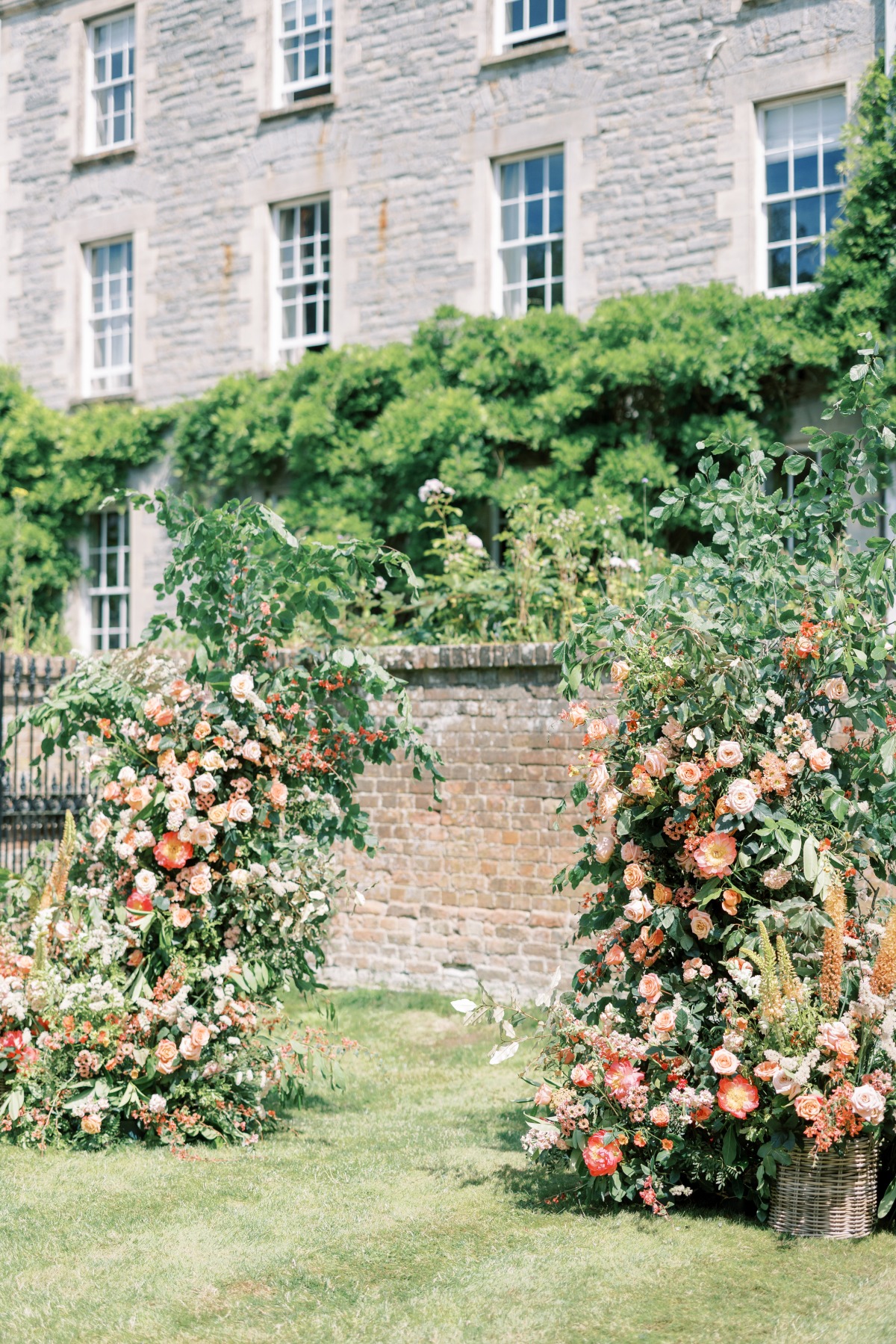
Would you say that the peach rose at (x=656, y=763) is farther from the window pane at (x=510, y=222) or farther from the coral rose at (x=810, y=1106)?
the window pane at (x=510, y=222)

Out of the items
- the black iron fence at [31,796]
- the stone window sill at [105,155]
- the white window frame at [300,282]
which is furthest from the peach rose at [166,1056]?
the stone window sill at [105,155]

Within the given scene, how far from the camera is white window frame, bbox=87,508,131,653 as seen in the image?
50.6ft

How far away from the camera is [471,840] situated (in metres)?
8.45

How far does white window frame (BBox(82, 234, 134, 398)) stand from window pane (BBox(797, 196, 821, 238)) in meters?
7.71

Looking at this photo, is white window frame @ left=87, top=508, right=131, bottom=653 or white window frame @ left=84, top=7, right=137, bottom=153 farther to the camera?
white window frame @ left=84, top=7, right=137, bottom=153

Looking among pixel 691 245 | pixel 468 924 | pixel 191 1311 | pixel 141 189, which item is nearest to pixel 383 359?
pixel 691 245

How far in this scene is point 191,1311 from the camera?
3.80 m

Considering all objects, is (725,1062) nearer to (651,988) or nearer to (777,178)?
(651,988)

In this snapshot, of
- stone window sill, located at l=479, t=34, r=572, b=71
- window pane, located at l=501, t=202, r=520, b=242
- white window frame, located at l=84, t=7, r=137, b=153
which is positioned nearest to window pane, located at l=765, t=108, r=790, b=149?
stone window sill, located at l=479, t=34, r=572, b=71

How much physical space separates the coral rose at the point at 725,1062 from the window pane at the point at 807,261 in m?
8.27

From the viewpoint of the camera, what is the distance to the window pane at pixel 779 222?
11.2 meters

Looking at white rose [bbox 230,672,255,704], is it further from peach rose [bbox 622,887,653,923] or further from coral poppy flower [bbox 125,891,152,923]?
peach rose [bbox 622,887,653,923]

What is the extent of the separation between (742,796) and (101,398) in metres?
12.7

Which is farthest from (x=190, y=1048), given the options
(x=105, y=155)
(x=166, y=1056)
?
(x=105, y=155)
